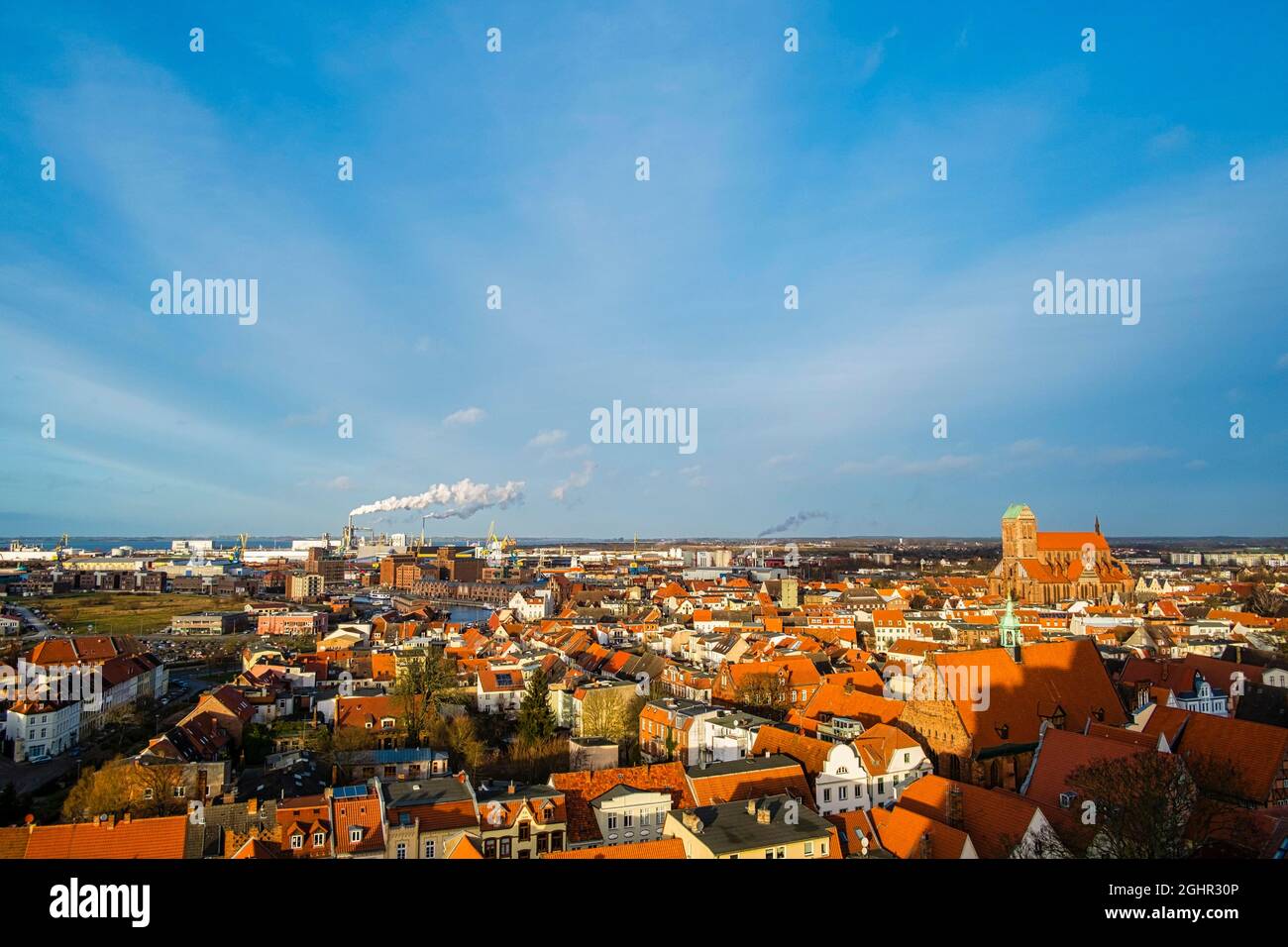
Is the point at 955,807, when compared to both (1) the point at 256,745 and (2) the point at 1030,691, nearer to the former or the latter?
(2) the point at 1030,691

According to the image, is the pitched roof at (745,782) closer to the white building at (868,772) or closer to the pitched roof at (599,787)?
the pitched roof at (599,787)

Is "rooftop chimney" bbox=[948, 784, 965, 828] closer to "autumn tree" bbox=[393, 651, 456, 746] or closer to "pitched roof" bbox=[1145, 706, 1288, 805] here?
"pitched roof" bbox=[1145, 706, 1288, 805]

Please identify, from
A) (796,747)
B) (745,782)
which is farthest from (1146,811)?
(796,747)

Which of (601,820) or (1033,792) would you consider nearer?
(1033,792)

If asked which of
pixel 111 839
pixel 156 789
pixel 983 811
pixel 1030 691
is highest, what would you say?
pixel 1030 691

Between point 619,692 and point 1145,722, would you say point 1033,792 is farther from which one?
point 619,692
